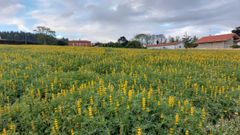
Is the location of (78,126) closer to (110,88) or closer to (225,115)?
(110,88)

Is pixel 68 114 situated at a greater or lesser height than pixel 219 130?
greater

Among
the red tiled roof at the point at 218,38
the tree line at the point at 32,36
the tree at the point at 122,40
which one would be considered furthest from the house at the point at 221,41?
the tree line at the point at 32,36

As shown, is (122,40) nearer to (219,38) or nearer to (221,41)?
(221,41)

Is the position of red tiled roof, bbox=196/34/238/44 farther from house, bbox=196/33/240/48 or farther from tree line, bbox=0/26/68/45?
tree line, bbox=0/26/68/45

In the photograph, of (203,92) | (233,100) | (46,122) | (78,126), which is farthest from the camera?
(203,92)

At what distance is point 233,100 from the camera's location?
3.84m

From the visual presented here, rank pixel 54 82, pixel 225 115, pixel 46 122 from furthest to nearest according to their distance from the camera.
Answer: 1. pixel 54 82
2. pixel 225 115
3. pixel 46 122

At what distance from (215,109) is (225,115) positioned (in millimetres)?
186

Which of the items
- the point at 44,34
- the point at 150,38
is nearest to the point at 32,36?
the point at 44,34

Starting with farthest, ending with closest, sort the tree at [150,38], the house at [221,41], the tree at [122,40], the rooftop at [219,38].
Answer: the tree at [150,38], the rooftop at [219,38], the house at [221,41], the tree at [122,40]

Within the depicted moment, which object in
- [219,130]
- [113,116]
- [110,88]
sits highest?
[110,88]

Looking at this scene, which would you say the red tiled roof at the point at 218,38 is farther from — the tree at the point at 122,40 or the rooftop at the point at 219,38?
the tree at the point at 122,40

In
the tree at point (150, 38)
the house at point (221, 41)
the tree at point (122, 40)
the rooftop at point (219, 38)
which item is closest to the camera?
the tree at point (122, 40)

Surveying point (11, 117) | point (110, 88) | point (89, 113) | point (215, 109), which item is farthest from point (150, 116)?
point (11, 117)
